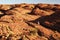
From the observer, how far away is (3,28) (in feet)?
68.9

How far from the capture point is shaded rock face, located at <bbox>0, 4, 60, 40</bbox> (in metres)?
20.2

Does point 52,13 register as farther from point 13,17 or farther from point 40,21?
point 13,17

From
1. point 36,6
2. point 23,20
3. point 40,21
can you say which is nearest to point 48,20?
point 40,21

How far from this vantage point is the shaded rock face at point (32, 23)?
20.2m

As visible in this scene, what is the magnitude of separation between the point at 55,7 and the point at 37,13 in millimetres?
3487

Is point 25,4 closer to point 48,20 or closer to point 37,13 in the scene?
point 37,13

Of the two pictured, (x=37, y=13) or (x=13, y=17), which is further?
(x=37, y=13)

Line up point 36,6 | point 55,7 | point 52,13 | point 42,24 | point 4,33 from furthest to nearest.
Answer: point 36,6 < point 55,7 < point 52,13 < point 42,24 < point 4,33

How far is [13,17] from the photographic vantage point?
25562mm

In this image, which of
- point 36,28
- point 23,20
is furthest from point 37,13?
point 36,28

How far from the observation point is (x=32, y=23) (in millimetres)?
23922

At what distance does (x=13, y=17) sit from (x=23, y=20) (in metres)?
1.41

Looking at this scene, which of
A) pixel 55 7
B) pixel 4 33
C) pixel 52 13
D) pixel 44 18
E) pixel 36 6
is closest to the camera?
pixel 4 33

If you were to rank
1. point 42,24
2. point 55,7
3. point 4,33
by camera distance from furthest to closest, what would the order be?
point 55,7, point 42,24, point 4,33
